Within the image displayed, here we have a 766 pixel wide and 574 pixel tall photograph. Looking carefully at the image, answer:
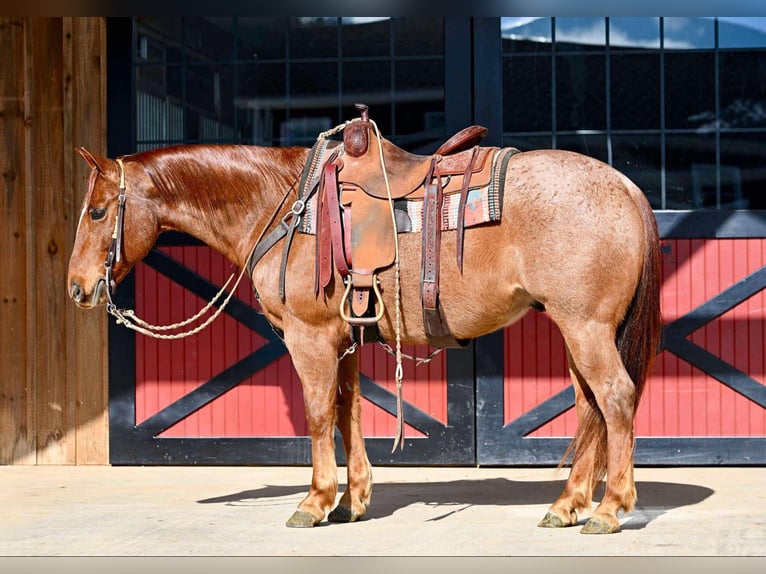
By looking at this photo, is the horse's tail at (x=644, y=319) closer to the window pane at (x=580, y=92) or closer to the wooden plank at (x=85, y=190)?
the window pane at (x=580, y=92)

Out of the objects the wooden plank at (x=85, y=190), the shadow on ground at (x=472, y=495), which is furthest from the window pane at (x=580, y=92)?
the wooden plank at (x=85, y=190)

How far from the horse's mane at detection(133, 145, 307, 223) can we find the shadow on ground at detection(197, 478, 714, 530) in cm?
157

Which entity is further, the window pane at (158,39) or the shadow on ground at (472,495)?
the window pane at (158,39)

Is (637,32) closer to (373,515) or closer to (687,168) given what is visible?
(687,168)

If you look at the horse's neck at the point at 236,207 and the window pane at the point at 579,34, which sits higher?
the window pane at the point at 579,34

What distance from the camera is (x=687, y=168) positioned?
7.00 m

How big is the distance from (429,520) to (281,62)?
3200 mm

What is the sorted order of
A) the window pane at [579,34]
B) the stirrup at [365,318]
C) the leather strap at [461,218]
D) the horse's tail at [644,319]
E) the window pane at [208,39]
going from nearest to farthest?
1. the horse's tail at [644,319]
2. the leather strap at [461,218]
3. the stirrup at [365,318]
4. the window pane at [579,34]
5. the window pane at [208,39]

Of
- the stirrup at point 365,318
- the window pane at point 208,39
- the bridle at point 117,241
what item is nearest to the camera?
the stirrup at point 365,318

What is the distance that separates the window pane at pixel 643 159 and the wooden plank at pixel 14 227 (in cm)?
374

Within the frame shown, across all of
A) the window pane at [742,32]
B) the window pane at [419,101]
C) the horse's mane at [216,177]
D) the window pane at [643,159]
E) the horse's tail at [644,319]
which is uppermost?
the window pane at [742,32]

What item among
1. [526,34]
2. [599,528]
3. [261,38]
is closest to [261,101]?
[261,38]

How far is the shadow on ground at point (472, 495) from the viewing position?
5730mm

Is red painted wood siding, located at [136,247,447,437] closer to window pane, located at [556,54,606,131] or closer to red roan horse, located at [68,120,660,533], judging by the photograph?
red roan horse, located at [68,120,660,533]
